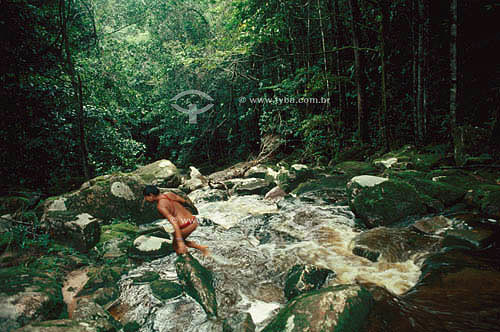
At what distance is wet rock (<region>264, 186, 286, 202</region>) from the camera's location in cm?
711

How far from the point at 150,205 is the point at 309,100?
6867 millimetres

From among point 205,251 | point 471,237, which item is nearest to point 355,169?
point 471,237

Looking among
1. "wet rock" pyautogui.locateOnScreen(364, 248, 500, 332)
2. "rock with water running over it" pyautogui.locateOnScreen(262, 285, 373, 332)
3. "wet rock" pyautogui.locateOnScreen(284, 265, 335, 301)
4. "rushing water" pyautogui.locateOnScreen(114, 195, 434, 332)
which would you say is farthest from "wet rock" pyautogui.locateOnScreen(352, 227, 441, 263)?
"rock with water running over it" pyautogui.locateOnScreen(262, 285, 373, 332)

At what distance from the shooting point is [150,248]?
4.05 metres

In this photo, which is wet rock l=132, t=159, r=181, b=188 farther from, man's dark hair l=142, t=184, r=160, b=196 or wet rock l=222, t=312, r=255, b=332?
wet rock l=222, t=312, r=255, b=332

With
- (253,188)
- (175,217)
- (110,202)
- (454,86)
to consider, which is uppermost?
(454,86)

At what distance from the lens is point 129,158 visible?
9.65 m

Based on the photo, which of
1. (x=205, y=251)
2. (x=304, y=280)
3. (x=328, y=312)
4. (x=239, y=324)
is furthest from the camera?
(x=205, y=251)

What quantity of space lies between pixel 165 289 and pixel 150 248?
3.51ft

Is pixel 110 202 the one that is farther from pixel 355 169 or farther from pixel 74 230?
pixel 355 169

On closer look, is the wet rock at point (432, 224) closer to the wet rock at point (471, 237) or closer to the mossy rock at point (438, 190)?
the wet rock at point (471, 237)

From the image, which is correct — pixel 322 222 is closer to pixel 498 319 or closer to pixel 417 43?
Answer: pixel 498 319

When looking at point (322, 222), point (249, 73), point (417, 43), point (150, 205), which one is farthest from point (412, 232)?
point (249, 73)

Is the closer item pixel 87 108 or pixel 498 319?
pixel 498 319
